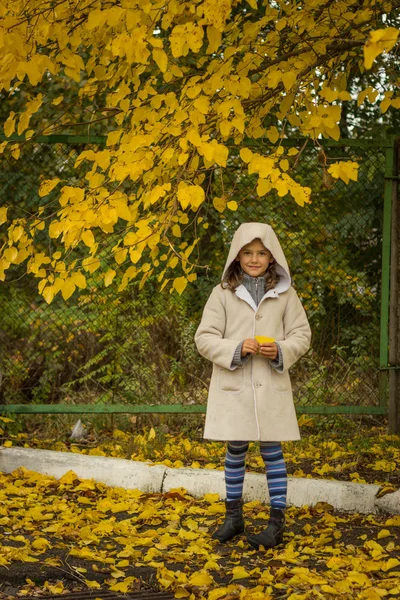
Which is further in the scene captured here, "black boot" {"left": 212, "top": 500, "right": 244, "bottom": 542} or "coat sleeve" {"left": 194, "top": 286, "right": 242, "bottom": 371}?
"black boot" {"left": 212, "top": 500, "right": 244, "bottom": 542}

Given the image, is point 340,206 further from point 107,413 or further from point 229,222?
point 107,413

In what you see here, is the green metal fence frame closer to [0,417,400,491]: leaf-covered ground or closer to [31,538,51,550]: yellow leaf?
[0,417,400,491]: leaf-covered ground

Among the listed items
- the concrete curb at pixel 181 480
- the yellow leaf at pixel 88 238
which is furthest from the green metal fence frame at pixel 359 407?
the yellow leaf at pixel 88 238

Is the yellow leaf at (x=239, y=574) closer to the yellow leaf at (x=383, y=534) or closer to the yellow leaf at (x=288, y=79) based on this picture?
the yellow leaf at (x=383, y=534)

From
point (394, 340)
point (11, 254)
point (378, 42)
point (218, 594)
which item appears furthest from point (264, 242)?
point (394, 340)

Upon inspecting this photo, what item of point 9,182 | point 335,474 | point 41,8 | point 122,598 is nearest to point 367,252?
point 335,474

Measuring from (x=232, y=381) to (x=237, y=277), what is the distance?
53 centimetres

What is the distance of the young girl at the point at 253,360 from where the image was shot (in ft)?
12.8

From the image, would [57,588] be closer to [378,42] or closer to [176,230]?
[176,230]

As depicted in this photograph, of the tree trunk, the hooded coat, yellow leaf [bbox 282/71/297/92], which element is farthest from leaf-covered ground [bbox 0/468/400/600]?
yellow leaf [bbox 282/71/297/92]

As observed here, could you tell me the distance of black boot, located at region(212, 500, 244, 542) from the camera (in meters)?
4.02

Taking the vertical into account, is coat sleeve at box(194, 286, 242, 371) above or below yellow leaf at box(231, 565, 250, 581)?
above

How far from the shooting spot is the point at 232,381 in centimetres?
397

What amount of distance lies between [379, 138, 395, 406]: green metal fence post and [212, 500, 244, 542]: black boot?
227cm
